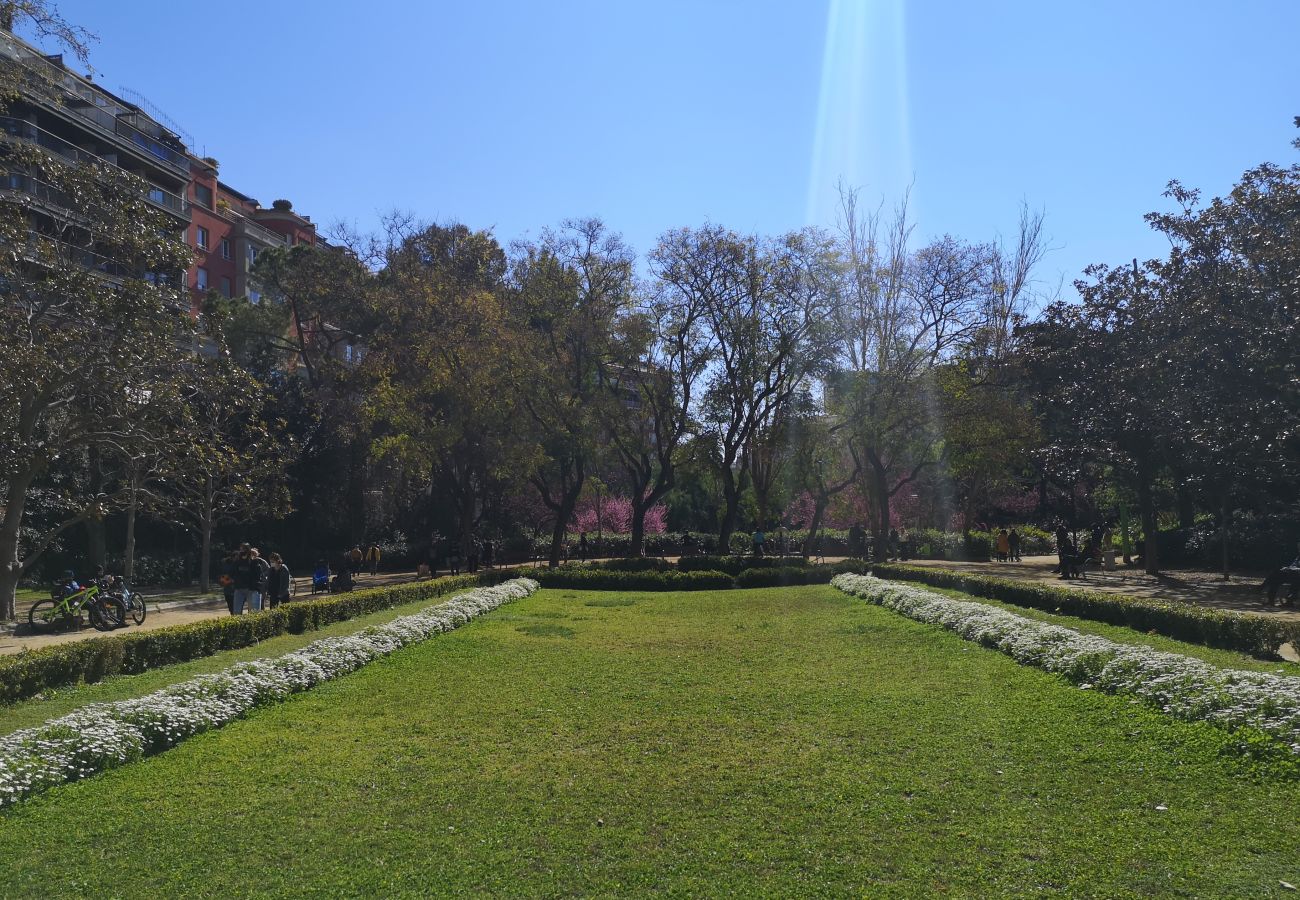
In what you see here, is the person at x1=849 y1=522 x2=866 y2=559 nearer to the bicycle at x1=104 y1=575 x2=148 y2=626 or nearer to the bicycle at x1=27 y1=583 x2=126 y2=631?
the bicycle at x1=104 y1=575 x2=148 y2=626

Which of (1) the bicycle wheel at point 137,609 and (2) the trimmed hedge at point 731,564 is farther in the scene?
(2) the trimmed hedge at point 731,564

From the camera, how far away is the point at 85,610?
61.7ft

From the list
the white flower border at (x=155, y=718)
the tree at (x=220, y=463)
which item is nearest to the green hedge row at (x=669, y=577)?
the tree at (x=220, y=463)

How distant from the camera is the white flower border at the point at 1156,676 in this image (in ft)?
23.9

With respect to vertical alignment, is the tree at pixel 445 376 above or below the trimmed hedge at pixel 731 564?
above

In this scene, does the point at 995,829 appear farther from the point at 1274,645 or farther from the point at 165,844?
the point at 1274,645

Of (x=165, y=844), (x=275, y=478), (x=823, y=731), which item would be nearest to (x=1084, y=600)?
(x=823, y=731)

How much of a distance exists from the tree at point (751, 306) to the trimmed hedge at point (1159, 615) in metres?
13.4

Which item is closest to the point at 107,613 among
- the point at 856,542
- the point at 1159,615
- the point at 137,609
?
the point at 137,609

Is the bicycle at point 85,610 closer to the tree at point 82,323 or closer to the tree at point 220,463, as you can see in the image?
the tree at point 82,323

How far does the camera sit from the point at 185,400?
2019cm

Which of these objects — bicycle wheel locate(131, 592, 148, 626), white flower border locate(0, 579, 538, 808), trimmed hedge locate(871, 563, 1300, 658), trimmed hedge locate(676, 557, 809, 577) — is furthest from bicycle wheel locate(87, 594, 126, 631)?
trimmed hedge locate(871, 563, 1300, 658)

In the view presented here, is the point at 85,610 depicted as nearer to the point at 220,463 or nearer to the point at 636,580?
the point at 220,463

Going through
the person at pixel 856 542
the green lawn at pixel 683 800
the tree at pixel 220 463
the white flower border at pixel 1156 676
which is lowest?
the green lawn at pixel 683 800
